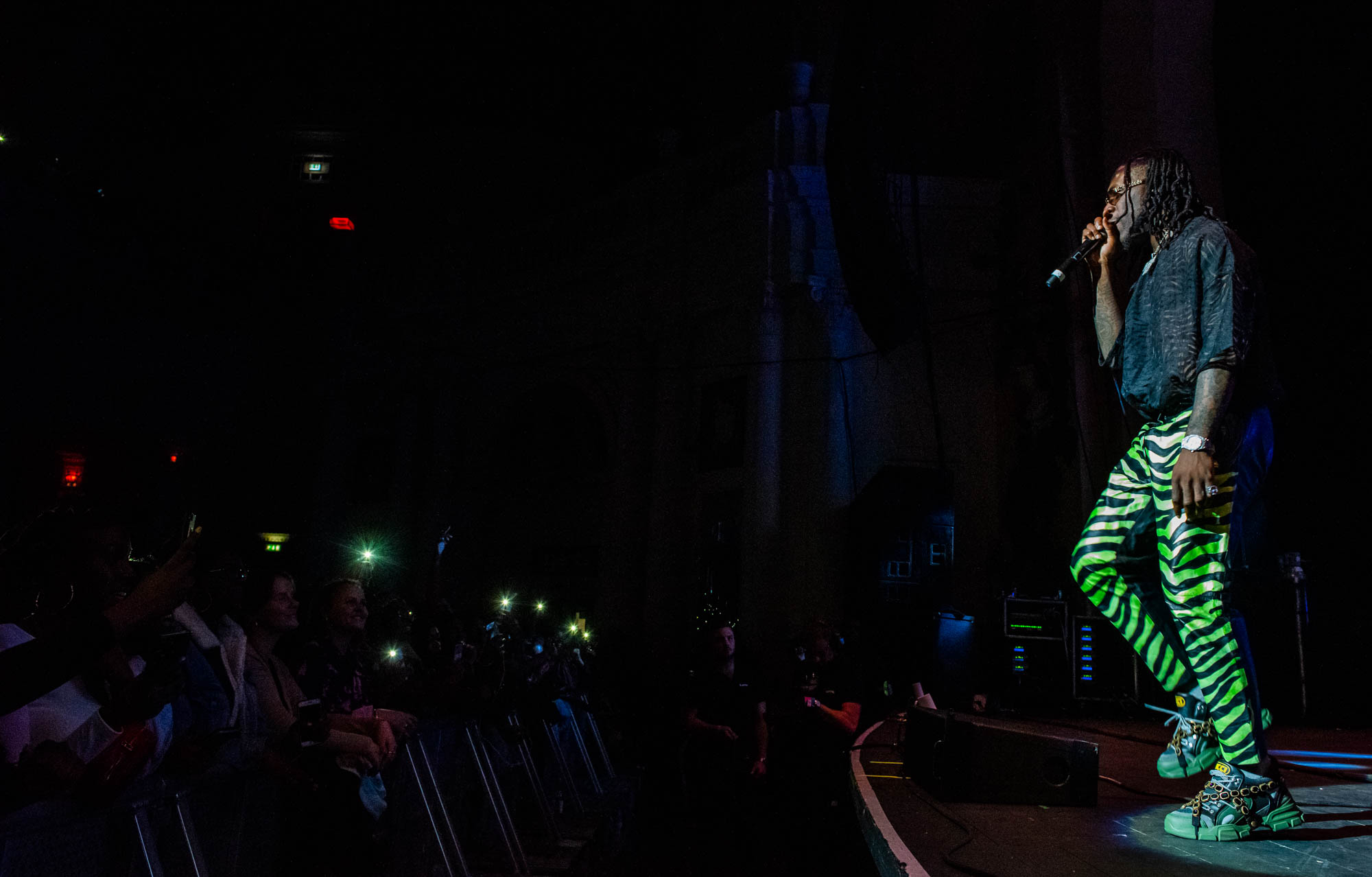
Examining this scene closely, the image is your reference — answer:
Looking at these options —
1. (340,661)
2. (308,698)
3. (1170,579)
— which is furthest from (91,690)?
(1170,579)

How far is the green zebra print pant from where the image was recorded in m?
2.20

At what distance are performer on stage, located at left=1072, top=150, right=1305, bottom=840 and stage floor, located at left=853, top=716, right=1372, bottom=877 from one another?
0.40ft

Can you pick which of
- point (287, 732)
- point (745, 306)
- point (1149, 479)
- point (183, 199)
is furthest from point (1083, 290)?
point (183, 199)

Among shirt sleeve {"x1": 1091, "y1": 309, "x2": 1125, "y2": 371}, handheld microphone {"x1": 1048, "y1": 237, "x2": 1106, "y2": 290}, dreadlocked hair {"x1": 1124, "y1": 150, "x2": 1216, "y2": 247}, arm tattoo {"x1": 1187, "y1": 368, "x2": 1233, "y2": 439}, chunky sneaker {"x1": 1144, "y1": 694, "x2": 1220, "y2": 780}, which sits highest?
dreadlocked hair {"x1": 1124, "y1": 150, "x2": 1216, "y2": 247}

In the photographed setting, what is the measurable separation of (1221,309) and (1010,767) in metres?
1.46

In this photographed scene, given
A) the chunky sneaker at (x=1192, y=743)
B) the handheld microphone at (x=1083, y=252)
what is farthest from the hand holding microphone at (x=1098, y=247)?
the chunky sneaker at (x=1192, y=743)

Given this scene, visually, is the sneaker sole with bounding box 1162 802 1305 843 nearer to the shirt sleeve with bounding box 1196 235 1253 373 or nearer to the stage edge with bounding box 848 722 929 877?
the stage edge with bounding box 848 722 929 877

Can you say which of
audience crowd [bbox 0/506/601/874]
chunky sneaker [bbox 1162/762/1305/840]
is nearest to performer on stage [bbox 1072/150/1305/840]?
chunky sneaker [bbox 1162/762/1305/840]

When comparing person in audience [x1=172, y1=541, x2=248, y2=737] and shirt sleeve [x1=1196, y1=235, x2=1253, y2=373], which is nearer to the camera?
shirt sleeve [x1=1196, y1=235, x2=1253, y2=373]

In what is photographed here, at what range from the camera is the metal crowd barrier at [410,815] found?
2.13m

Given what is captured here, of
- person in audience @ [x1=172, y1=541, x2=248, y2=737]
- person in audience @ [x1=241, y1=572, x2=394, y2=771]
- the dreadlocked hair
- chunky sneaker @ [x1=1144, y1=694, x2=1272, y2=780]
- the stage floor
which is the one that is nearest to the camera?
the stage floor

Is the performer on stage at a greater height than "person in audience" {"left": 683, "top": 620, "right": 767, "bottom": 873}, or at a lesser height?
greater

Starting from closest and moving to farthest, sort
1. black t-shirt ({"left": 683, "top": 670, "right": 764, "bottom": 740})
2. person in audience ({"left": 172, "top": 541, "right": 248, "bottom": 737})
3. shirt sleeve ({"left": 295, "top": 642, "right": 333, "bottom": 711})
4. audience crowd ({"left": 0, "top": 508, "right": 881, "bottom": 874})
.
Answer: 1. audience crowd ({"left": 0, "top": 508, "right": 881, "bottom": 874})
2. person in audience ({"left": 172, "top": 541, "right": 248, "bottom": 737})
3. shirt sleeve ({"left": 295, "top": 642, "right": 333, "bottom": 711})
4. black t-shirt ({"left": 683, "top": 670, "right": 764, "bottom": 740})

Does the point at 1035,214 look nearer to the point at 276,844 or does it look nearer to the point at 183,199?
the point at 276,844
